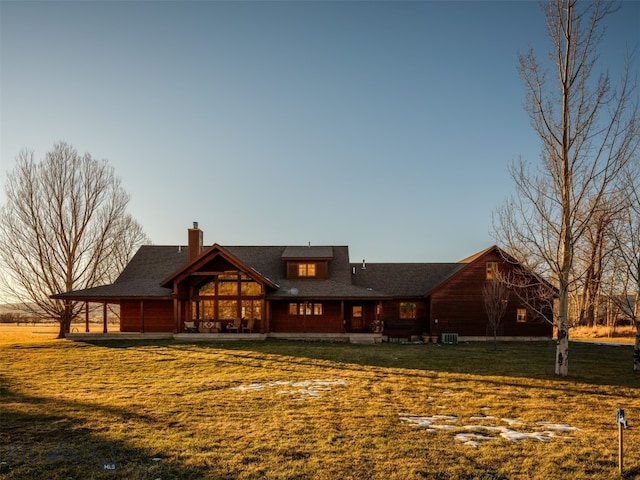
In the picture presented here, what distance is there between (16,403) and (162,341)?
13549 millimetres

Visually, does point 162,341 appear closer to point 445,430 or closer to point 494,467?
point 445,430

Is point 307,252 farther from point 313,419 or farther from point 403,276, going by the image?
point 313,419

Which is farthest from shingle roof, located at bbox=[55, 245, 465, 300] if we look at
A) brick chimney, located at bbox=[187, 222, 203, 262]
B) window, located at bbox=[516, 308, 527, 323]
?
window, located at bbox=[516, 308, 527, 323]

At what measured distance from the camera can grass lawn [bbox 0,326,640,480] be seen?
6711 millimetres

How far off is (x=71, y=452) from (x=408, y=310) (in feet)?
78.8

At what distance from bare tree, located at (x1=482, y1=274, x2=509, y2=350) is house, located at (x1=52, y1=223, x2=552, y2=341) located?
4.13 feet

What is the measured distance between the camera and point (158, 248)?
32.4m

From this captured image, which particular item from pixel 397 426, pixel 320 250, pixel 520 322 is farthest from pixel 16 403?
pixel 520 322

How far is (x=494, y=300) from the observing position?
23812 mm

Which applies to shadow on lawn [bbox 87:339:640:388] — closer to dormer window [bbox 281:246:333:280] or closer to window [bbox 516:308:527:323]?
window [bbox 516:308:527:323]

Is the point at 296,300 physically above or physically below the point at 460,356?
above

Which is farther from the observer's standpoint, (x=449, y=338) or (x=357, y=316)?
(x=357, y=316)

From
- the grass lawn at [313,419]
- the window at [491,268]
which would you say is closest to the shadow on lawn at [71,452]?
the grass lawn at [313,419]

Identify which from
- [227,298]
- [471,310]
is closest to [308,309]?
[227,298]
